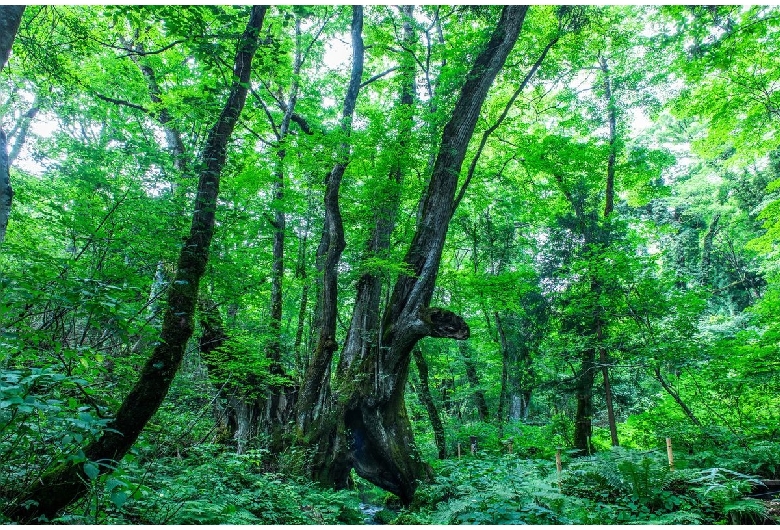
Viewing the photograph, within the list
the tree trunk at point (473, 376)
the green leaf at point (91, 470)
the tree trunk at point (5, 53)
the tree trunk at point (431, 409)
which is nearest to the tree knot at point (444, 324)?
the tree trunk at point (431, 409)

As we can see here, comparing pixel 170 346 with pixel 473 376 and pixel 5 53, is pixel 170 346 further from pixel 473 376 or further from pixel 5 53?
pixel 473 376

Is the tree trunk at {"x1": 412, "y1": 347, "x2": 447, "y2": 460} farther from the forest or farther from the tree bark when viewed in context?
the tree bark

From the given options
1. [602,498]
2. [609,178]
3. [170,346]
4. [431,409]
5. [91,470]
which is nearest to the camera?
[91,470]

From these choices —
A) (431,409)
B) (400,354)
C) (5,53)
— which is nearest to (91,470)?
(5,53)

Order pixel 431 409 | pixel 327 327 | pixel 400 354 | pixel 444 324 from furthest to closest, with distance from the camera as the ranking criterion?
pixel 431 409 < pixel 327 327 < pixel 400 354 < pixel 444 324

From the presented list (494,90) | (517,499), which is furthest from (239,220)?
(494,90)

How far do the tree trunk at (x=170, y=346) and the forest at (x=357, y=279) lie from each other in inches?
0.8

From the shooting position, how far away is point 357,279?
7871mm

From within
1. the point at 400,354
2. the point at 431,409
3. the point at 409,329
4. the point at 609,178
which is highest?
the point at 609,178

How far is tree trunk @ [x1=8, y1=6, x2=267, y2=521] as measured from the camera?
2855 millimetres

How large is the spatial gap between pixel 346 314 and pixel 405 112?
24.2ft

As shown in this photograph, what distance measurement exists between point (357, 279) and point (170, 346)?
4609 mm

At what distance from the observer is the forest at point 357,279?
339 centimetres

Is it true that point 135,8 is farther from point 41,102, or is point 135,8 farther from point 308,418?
point 308,418
